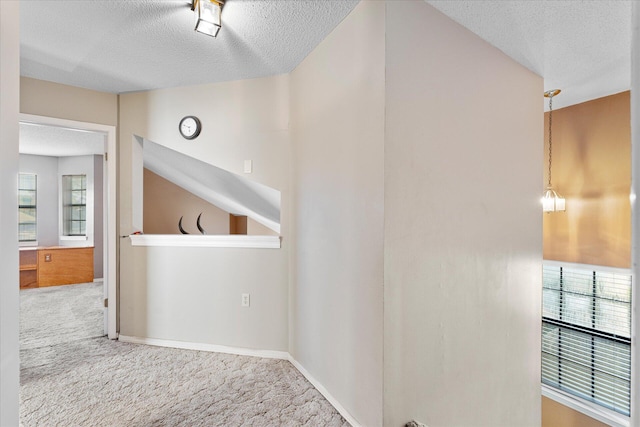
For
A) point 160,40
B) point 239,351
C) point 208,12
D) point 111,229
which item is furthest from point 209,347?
point 208,12

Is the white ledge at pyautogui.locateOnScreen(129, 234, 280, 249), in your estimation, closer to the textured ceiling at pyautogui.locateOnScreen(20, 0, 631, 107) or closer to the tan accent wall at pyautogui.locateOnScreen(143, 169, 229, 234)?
the textured ceiling at pyautogui.locateOnScreen(20, 0, 631, 107)

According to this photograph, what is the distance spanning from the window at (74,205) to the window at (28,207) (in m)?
0.44

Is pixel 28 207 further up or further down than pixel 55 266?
further up

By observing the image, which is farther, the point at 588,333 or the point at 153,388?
the point at 588,333

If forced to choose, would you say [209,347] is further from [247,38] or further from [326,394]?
[247,38]

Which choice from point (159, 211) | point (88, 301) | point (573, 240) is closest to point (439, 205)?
point (573, 240)

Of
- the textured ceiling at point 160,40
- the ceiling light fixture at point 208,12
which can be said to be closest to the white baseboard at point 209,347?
the textured ceiling at point 160,40

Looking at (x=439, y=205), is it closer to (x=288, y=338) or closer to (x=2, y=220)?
(x=288, y=338)

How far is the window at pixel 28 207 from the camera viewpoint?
20.7 ft

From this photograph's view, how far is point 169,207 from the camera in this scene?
4945 mm

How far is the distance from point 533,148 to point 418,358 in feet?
5.56

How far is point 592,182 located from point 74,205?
7744 millimetres

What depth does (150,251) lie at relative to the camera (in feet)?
10.8

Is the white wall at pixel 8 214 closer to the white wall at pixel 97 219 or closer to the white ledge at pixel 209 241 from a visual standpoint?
the white ledge at pixel 209 241
